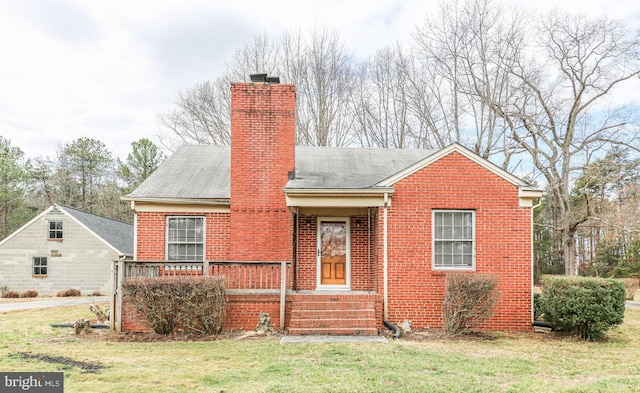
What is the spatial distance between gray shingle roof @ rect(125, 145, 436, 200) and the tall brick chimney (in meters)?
0.70

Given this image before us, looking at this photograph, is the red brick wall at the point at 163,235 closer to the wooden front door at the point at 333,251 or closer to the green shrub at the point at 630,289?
the wooden front door at the point at 333,251

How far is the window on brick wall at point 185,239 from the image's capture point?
11.7 meters

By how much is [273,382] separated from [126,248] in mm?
20134

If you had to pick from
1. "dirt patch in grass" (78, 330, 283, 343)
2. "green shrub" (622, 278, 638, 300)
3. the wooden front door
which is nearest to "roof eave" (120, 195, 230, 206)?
the wooden front door

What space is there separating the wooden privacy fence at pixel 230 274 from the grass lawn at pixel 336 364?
3.13 ft

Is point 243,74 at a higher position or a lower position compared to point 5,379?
higher

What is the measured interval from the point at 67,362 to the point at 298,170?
7.44 meters

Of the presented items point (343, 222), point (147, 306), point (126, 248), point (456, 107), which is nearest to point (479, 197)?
point (343, 222)

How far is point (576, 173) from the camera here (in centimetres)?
2061

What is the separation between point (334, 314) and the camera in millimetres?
9492

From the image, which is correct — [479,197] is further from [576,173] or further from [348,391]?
[576,173]

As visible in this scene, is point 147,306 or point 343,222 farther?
point 343,222

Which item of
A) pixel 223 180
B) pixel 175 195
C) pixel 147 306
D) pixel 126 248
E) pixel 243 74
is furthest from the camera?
pixel 243 74

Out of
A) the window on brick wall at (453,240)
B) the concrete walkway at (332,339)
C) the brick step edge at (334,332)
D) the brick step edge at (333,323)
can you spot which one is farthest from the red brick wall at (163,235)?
the window on brick wall at (453,240)
